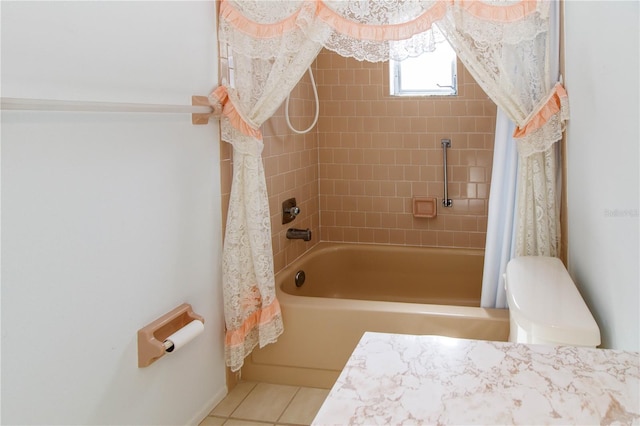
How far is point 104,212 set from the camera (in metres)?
1.73

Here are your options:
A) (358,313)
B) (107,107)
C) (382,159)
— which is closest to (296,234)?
(358,313)

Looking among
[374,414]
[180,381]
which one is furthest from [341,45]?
[374,414]

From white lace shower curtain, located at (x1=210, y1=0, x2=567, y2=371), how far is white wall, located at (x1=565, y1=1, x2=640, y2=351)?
5.2 inches

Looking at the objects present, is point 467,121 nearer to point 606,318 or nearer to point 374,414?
point 606,318

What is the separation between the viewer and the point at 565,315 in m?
1.60

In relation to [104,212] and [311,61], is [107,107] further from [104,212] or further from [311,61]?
[311,61]

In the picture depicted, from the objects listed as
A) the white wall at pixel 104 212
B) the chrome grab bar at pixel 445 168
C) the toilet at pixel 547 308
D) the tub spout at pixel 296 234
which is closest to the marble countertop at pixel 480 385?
the toilet at pixel 547 308

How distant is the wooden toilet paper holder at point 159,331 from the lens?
6.19ft

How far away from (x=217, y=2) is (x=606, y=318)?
6.17ft

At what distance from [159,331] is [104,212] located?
51 cm

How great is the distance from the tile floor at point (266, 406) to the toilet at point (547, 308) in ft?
3.05

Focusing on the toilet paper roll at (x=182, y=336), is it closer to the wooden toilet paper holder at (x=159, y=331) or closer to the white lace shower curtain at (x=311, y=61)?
the wooden toilet paper holder at (x=159, y=331)

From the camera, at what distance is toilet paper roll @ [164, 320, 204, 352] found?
1.93 m

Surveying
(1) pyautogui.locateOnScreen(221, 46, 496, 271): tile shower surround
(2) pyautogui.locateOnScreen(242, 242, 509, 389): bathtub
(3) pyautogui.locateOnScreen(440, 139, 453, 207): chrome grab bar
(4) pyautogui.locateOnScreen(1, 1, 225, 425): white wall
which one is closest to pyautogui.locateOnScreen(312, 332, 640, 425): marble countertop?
(4) pyautogui.locateOnScreen(1, 1, 225, 425): white wall
